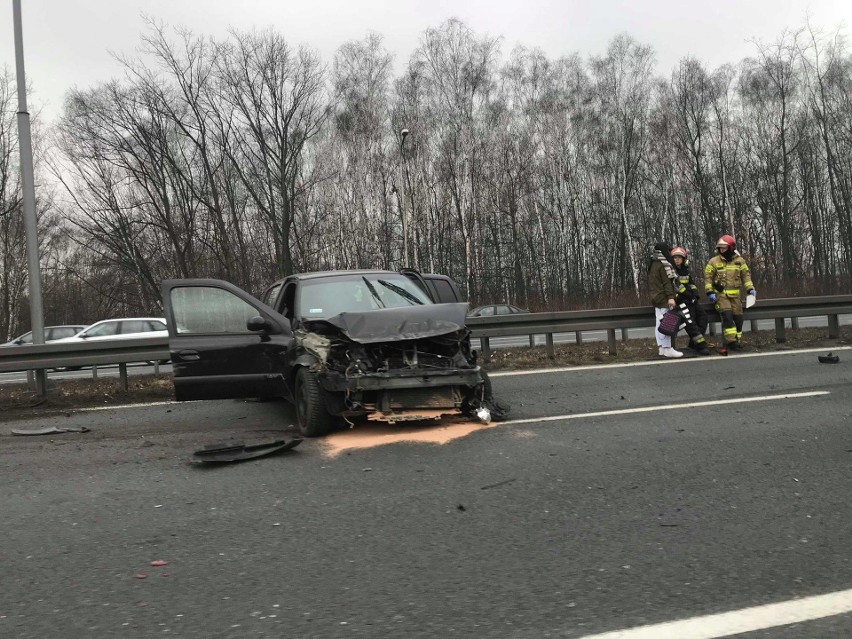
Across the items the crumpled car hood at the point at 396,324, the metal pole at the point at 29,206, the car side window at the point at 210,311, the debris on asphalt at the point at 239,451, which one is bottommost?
the debris on asphalt at the point at 239,451

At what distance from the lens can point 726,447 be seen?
535 cm

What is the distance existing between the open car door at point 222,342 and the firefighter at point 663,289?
266 inches

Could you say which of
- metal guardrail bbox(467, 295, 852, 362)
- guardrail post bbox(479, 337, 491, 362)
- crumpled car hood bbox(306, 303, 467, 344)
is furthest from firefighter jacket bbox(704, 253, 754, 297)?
crumpled car hood bbox(306, 303, 467, 344)

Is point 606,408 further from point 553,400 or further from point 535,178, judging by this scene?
point 535,178

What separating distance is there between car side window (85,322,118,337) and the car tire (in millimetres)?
15112

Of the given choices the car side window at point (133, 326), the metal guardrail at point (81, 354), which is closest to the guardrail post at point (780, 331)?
the metal guardrail at point (81, 354)

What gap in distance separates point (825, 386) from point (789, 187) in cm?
3904

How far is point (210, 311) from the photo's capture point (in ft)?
23.5

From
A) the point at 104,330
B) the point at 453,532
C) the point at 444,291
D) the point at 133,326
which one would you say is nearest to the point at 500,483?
the point at 453,532

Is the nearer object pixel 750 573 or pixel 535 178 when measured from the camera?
pixel 750 573

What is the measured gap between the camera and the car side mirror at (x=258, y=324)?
22.0 ft

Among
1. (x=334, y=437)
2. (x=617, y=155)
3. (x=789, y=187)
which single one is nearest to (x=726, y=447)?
(x=334, y=437)

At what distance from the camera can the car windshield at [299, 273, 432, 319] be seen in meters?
7.11

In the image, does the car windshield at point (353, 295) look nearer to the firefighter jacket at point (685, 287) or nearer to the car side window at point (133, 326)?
the firefighter jacket at point (685, 287)
